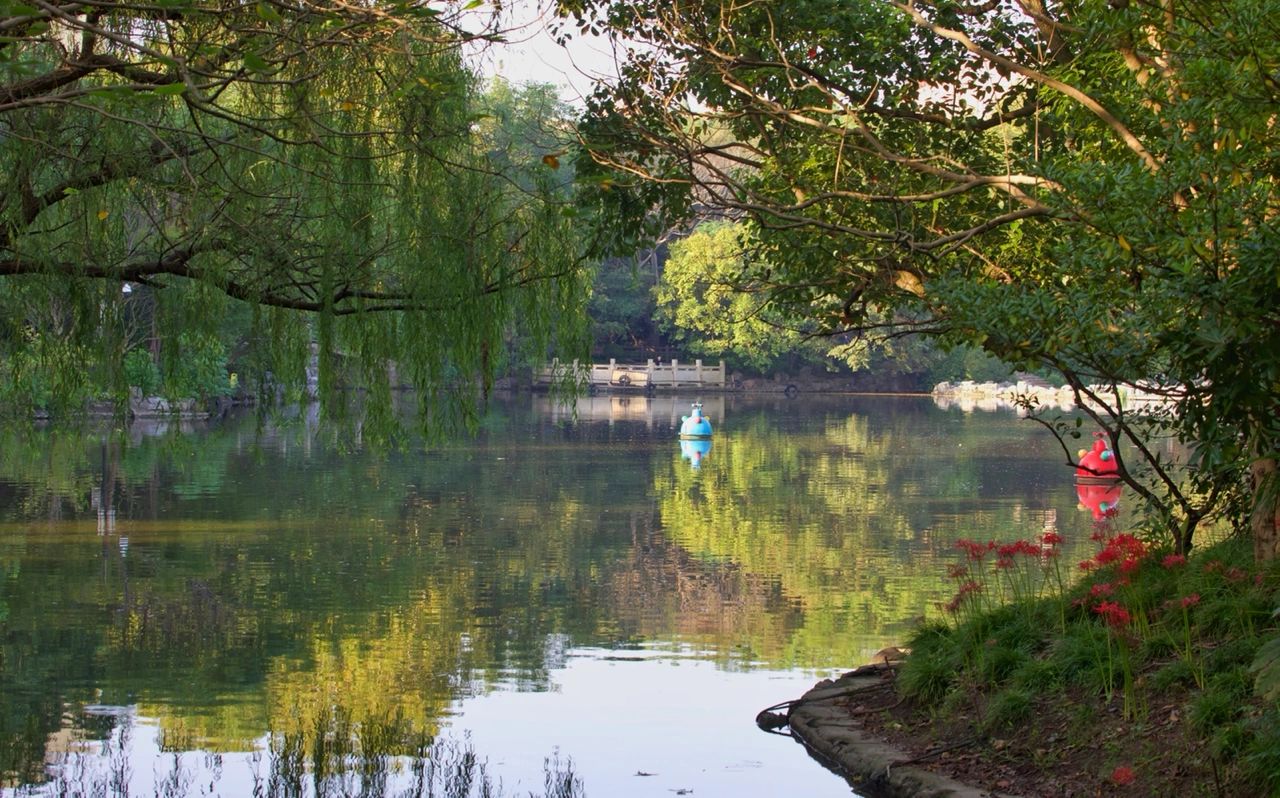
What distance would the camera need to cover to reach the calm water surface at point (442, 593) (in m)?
7.88

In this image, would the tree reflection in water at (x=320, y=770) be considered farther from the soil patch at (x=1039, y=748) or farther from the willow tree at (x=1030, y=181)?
the willow tree at (x=1030, y=181)

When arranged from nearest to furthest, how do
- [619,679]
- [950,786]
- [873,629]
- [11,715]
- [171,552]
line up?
[950,786] < [11,715] < [619,679] < [873,629] < [171,552]

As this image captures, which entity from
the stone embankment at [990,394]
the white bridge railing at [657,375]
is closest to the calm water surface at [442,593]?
the stone embankment at [990,394]

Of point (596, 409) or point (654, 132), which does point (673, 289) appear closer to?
point (596, 409)

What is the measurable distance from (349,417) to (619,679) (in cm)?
354

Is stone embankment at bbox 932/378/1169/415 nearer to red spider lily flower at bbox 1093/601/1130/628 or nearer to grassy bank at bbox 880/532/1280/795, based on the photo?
grassy bank at bbox 880/532/1280/795

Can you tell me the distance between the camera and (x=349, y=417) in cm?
642

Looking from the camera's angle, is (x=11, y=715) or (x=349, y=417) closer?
(x=349, y=417)

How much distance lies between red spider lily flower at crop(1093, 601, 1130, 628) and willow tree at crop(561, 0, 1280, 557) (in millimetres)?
729

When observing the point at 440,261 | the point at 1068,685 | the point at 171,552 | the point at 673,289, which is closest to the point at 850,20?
the point at 440,261

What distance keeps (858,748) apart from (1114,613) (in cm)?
151

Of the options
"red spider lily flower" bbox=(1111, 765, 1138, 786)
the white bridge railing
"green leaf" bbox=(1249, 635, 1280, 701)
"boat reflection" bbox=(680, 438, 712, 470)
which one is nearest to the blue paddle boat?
"boat reflection" bbox=(680, 438, 712, 470)

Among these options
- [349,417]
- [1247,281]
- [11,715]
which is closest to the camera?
[1247,281]

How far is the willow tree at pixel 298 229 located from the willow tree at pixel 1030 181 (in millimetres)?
1164
